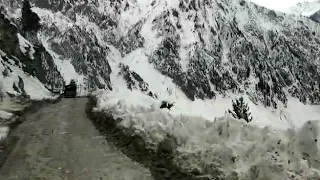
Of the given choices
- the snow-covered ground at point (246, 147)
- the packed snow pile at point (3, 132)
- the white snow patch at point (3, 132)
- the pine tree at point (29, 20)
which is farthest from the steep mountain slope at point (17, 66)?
the snow-covered ground at point (246, 147)

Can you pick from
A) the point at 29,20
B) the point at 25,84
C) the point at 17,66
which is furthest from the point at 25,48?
the point at 29,20

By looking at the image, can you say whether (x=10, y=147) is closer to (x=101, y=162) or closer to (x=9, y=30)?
(x=101, y=162)

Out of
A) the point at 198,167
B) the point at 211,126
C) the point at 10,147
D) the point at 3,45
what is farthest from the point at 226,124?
the point at 3,45

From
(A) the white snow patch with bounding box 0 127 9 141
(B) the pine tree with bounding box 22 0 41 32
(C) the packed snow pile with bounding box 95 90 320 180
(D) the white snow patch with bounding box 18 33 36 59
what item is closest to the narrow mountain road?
(A) the white snow patch with bounding box 0 127 9 141

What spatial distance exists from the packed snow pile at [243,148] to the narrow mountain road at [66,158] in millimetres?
1365

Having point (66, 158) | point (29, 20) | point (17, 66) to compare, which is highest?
point (29, 20)

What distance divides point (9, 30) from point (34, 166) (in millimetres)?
58104

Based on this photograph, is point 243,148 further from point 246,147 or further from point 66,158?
point 66,158

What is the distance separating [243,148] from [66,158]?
214 inches

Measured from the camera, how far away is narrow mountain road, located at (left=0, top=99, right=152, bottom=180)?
1134 centimetres

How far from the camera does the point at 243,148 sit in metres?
10.5

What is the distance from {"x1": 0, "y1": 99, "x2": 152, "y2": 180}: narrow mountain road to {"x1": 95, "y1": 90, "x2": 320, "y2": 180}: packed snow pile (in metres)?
1.36

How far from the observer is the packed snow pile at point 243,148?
9375 mm

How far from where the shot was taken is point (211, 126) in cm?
Result: 1276
